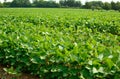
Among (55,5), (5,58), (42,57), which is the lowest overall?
(55,5)

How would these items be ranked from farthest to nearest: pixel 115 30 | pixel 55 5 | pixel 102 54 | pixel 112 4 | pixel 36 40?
pixel 55 5 < pixel 112 4 < pixel 115 30 < pixel 36 40 < pixel 102 54


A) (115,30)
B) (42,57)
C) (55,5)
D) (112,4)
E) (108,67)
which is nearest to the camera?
(108,67)

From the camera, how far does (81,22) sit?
47.6ft

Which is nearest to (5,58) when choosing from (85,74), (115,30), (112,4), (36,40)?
(36,40)

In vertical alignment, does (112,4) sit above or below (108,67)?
below

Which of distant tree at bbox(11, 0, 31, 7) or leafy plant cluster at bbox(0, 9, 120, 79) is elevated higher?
leafy plant cluster at bbox(0, 9, 120, 79)

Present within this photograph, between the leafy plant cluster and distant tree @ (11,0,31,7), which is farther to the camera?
distant tree @ (11,0,31,7)

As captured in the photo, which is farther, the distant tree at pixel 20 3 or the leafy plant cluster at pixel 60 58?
the distant tree at pixel 20 3

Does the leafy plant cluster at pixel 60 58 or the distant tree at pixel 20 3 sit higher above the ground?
the leafy plant cluster at pixel 60 58

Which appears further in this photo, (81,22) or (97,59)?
(81,22)

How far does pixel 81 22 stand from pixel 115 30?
2067mm

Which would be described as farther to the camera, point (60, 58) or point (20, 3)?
point (20, 3)

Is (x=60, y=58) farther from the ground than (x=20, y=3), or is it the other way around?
(x=60, y=58)

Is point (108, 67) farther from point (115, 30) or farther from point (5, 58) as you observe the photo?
point (115, 30)
